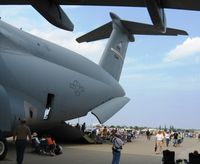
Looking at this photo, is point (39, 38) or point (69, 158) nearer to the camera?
point (69, 158)

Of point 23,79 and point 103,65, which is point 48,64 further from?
point 103,65

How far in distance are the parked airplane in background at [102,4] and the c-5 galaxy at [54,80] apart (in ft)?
17.3

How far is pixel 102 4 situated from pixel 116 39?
615 inches

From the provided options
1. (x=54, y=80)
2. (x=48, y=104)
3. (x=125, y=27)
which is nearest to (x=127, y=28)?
(x=125, y=27)

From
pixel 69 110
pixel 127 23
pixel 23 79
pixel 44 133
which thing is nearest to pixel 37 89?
pixel 23 79

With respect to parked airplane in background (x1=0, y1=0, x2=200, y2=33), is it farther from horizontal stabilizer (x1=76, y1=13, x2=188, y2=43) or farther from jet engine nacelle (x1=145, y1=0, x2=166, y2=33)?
horizontal stabilizer (x1=76, y1=13, x2=188, y2=43)

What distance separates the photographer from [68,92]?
19.5 m

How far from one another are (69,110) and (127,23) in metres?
7.31

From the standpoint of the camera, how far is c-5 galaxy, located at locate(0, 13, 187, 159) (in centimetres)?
1677

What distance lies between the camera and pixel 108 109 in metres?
21.9

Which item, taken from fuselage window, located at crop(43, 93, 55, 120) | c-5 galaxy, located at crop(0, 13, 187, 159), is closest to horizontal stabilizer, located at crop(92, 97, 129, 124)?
c-5 galaxy, located at crop(0, 13, 187, 159)

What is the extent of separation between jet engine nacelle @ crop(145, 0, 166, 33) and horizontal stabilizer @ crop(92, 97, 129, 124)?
12.7m

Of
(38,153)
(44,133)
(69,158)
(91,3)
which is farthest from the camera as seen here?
(44,133)

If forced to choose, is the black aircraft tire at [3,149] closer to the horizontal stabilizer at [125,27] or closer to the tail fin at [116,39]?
the tail fin at [116,39]
